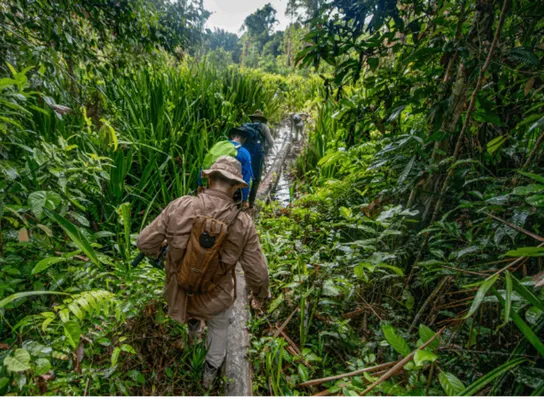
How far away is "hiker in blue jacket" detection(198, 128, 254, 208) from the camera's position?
2.93 meters

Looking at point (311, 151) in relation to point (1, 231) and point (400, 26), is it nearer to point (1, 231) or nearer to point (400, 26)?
point (400, 26)

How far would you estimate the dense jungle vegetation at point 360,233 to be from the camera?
1177 mm

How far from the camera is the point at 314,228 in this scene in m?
3.31

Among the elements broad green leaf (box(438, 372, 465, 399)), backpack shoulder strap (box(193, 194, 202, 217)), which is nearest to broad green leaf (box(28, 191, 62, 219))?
backpack shoulder strap (box(193, 194, 202, 217))

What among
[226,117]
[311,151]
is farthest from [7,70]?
[311,151]

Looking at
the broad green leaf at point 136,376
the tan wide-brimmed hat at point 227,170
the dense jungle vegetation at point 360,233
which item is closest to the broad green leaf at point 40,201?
the dense jungle vegetation at point 360,233

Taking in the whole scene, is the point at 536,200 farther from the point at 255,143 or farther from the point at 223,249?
the point at 255,143

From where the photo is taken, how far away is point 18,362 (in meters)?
0.90

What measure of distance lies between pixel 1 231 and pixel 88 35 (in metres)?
1.74

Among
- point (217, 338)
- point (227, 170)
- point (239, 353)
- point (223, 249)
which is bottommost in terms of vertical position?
point (239, 353)

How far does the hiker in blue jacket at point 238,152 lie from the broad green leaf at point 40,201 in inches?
54.5

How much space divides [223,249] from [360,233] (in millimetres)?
1645

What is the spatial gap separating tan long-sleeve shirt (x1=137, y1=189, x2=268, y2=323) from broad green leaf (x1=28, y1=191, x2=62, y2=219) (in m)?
0.49

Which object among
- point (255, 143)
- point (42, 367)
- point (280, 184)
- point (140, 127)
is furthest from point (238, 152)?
point (42, 367)
